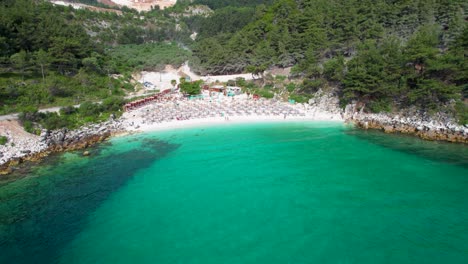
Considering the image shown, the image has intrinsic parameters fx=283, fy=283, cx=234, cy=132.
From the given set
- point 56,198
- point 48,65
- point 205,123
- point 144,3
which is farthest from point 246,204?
point 144,3

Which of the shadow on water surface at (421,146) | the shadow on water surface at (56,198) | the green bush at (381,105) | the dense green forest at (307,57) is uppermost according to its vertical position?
the dense green forest at (307,57)

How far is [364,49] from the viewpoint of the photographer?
121 feet

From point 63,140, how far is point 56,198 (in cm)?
1114

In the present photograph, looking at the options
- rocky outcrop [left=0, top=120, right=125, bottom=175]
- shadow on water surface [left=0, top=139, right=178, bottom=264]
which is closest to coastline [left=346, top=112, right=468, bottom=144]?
shadow on water surface [left=0, top=139, right=178, bottom=264]

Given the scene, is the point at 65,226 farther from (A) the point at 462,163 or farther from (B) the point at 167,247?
(A) the point at 462,163

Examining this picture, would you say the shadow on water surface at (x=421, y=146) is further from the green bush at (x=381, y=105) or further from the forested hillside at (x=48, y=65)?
the forested hillside at (x=48, y=65)

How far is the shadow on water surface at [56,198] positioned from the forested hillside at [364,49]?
76.5 feet

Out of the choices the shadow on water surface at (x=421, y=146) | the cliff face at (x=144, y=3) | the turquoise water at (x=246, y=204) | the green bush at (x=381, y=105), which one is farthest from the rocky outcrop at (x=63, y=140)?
the cliff face at (x=144, y=3)

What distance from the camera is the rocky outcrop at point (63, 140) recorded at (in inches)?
904

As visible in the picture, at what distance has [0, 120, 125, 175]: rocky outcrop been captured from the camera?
22969mm

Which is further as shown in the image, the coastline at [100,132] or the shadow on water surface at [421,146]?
the coastline at [100,132]

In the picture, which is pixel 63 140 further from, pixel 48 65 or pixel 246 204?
pixel 246 204

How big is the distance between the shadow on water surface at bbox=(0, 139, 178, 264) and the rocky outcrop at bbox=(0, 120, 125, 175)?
2.03 metres

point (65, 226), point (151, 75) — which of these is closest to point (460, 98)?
point (65, 226)
